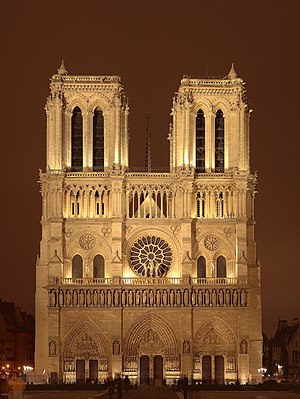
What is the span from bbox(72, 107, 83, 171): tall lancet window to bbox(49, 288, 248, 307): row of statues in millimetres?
9837

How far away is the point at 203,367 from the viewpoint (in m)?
90.4

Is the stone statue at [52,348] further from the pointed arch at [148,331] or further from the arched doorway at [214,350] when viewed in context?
the arched doorway at [214,350]

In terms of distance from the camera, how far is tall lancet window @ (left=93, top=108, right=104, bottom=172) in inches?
3666

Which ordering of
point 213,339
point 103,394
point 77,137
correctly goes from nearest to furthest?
point 103,394 < point 213,339 < point 77,137

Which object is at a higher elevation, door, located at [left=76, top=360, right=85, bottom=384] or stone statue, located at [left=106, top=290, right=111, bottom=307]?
stone statue, located at [left=106, top=290, right=111, bottom=307]

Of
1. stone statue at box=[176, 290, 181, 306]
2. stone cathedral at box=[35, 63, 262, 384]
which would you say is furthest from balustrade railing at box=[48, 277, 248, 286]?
stone statue at box=[176, 290, 181, 306]

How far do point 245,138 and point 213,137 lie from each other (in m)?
2.36

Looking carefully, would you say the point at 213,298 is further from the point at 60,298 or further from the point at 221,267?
the point at 60,298

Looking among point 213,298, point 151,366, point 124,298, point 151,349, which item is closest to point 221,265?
point 213,298

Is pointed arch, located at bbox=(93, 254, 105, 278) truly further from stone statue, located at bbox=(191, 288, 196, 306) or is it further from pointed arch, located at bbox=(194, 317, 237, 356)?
pointed arch, located at bbox=(194, 317, 237, 356)

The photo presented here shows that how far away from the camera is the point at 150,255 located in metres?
91.9

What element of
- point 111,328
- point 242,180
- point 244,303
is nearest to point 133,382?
point 111,328

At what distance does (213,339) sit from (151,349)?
449 centimetres

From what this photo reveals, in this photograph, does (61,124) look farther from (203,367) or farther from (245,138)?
(203,367)
